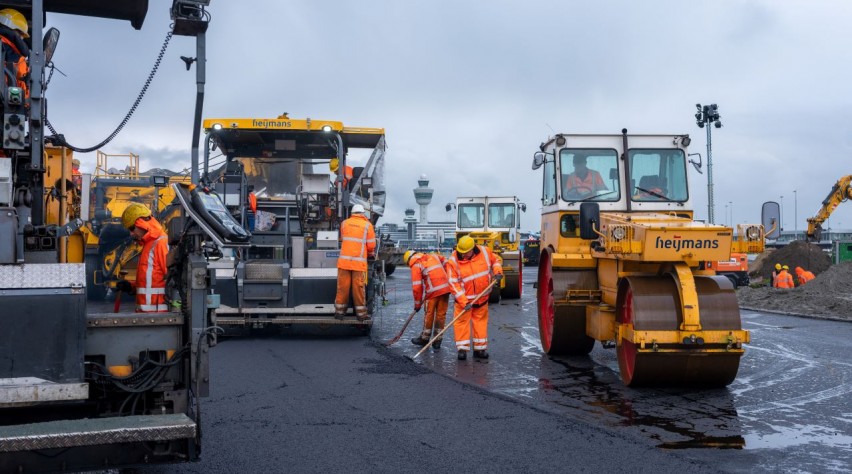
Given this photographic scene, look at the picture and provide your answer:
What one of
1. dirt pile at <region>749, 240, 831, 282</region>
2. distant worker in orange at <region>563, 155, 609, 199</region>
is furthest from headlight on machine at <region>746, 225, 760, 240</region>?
dirt pile at <region>749, 240, 831, 282</region>

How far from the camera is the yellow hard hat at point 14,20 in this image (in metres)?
4.91

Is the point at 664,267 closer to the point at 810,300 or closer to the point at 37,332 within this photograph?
the point at 37,332

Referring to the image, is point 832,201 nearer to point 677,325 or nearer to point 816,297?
point 816,297

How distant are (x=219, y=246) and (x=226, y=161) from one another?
8.42 m

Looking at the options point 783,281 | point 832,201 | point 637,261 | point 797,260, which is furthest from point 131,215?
point 797,260

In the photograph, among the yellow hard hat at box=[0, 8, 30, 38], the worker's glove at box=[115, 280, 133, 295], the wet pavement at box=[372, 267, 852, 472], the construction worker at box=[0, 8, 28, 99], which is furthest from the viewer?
the worker's glove at box=[115, 280, 133, 295]

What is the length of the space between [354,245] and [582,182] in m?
3.19

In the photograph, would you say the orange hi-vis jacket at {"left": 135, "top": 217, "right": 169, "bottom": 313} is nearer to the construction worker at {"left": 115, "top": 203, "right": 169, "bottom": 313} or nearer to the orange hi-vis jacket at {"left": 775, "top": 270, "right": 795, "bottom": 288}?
Result: the construction worker at {"left": 115, "top": 203, "right": 169, "bottom": 313}

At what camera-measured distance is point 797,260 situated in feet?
97.7

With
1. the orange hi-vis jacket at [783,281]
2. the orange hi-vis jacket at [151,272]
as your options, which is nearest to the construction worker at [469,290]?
the orange hi-vis jacket at [151,272]

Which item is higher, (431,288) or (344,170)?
(344,170)

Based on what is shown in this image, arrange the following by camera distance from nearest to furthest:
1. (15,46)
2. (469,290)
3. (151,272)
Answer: (15,46) < (151,272) < (469,290)

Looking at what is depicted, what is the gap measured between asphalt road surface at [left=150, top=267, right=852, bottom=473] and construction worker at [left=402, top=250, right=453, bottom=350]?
0.68 metres

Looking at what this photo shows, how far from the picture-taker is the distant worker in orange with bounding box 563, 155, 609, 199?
938cm
